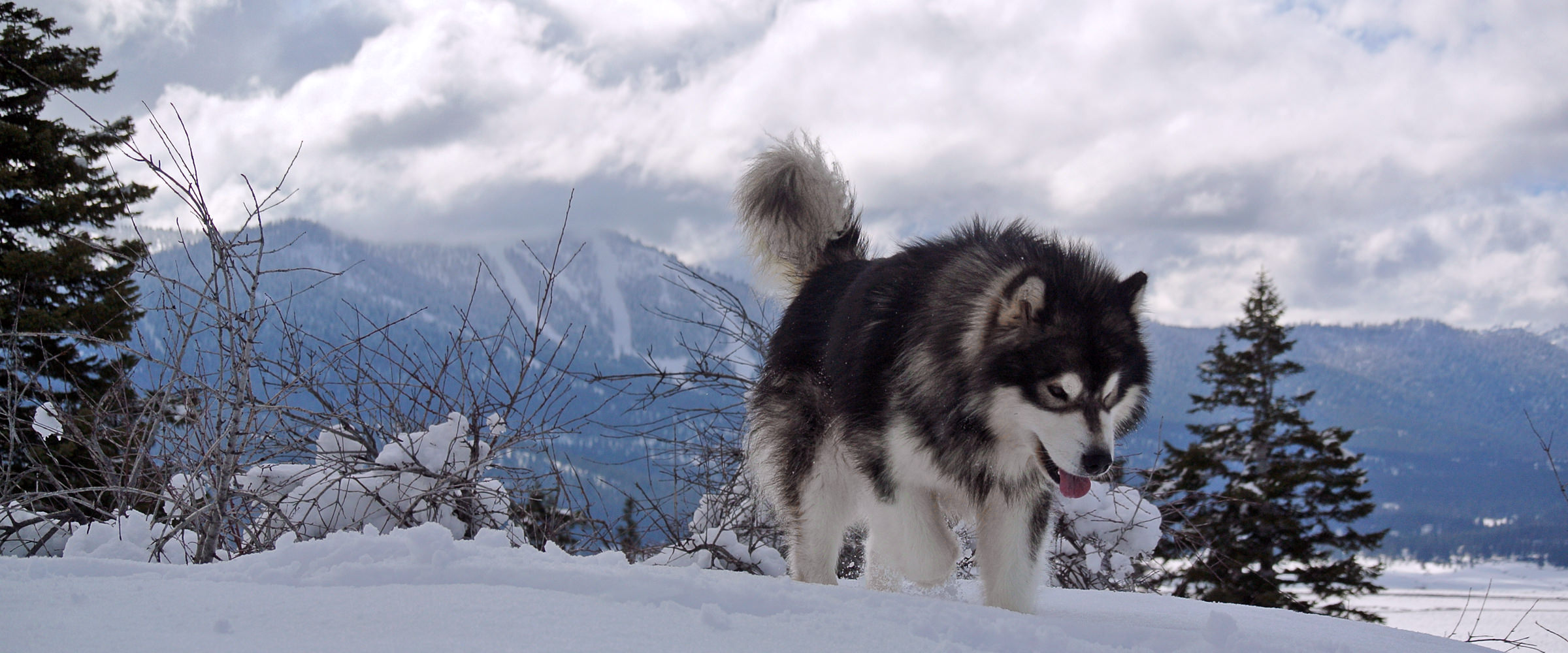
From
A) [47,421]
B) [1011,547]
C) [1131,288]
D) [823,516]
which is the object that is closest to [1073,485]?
[1011,547]

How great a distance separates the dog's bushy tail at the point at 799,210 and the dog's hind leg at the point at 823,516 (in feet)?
3.84

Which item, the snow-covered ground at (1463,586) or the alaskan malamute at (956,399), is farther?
the snow-covered ground at (1463,586)

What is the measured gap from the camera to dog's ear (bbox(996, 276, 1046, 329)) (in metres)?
3.34

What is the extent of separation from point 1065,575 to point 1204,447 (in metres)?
17.8

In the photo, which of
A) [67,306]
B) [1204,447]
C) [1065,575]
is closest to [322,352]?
[1065,575]

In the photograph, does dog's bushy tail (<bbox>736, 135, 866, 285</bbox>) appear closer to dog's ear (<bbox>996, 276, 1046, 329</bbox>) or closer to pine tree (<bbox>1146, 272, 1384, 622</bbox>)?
dog's ear (<bbox>996, 276, 1046, 329</bbox>)

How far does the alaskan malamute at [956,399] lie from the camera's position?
3.34 metres

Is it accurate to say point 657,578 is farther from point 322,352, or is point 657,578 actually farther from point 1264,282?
point 1264,282

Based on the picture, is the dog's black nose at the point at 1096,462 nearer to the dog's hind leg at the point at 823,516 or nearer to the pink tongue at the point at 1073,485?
the pink tongue at the point at 1073,485

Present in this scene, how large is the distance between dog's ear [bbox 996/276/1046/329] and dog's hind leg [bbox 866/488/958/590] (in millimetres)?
841

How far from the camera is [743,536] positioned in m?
6.36

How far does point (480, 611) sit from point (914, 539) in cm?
218

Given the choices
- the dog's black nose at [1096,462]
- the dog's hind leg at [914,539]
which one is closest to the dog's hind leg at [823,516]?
the dog's hind leg at [914,539]

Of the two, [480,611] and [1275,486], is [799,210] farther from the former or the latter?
[1275,486]
